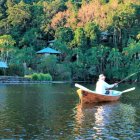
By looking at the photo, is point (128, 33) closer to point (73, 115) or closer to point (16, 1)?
point (16, 1)

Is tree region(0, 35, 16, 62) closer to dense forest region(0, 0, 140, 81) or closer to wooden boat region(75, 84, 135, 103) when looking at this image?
dense forest region(0, 0, 140, 81)

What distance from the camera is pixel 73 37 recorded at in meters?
77.1

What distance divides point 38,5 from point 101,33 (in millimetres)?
16011

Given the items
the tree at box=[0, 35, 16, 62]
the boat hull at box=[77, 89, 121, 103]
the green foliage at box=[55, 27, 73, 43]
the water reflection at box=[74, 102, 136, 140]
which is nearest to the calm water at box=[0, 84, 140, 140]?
the water reflection at box=[74, 102, 136, 140]

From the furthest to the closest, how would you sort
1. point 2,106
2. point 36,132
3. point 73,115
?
1. point 2,106
2. point 73,115
3. point 36,132

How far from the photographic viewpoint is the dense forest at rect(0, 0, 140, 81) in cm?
6925

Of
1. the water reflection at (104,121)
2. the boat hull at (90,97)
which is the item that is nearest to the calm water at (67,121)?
the water reflection at (104,121)

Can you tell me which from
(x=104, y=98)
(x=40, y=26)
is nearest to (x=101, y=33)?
(x=40, y=26)

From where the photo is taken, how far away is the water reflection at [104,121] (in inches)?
699

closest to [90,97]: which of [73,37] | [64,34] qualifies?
[64,34]

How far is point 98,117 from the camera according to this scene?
22.8 metres

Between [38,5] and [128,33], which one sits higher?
[38,5]

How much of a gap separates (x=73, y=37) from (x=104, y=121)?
56.4 meters

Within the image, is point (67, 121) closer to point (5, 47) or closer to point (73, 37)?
point (5, 47)
